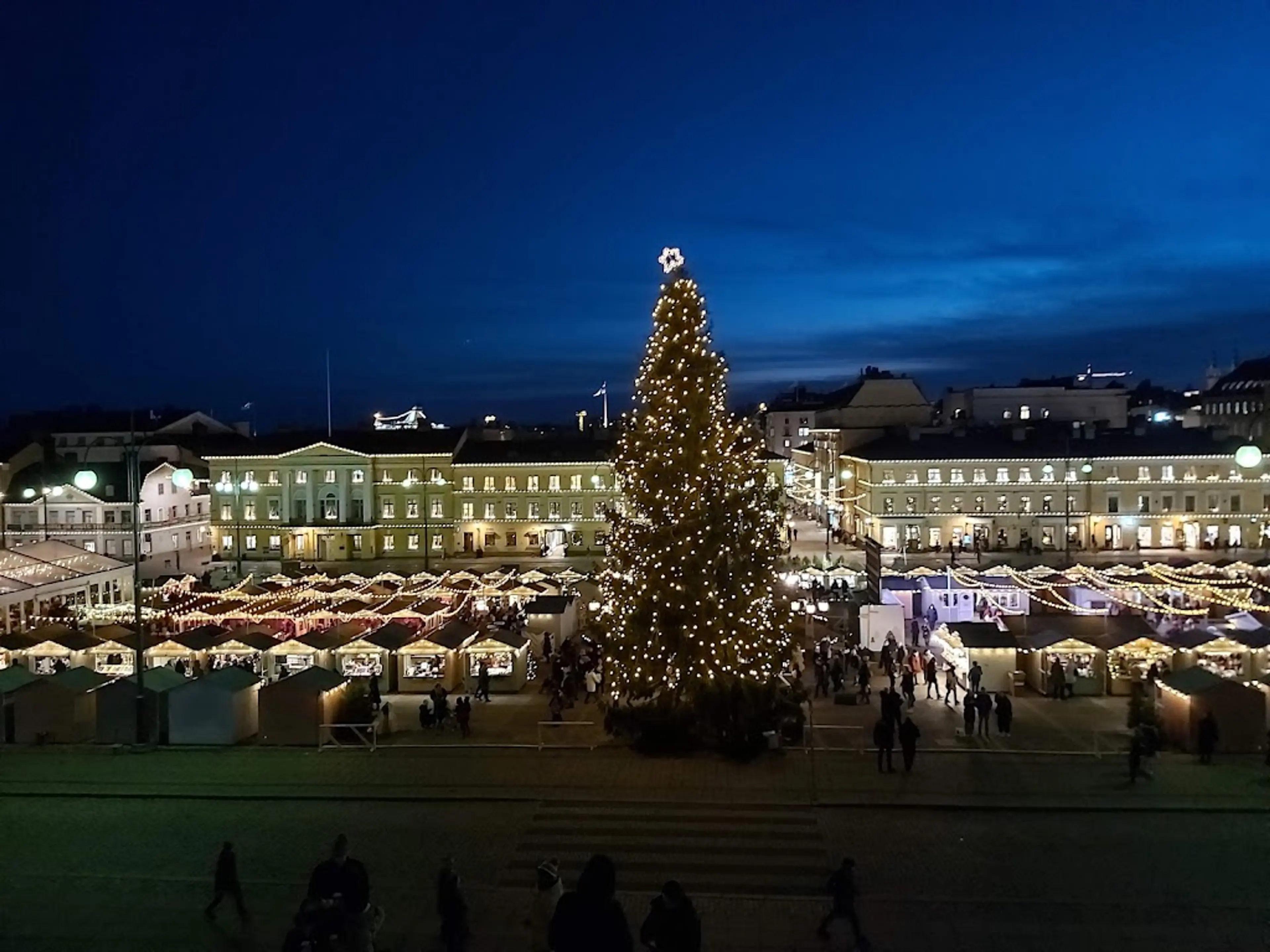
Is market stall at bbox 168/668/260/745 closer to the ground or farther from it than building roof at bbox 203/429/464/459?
closer to the ground

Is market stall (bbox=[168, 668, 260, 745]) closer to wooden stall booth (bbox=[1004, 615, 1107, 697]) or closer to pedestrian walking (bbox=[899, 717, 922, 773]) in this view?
pedestrian walking (bbox=[899, 717, 922, 773])

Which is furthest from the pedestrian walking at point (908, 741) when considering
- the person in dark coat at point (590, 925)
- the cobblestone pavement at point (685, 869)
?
the person in dark coat at point (590, 925)

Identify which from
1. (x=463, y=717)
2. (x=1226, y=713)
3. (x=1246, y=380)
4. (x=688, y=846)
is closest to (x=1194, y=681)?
(x=1226, y=713)

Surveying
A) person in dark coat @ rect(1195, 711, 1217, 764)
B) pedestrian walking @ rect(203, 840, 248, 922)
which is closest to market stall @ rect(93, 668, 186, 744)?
pedestrian walking @ rect(203, 840, 248, 922)

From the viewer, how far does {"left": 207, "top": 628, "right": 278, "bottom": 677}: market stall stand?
98.6 ft

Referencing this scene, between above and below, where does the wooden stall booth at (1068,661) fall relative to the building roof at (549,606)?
below

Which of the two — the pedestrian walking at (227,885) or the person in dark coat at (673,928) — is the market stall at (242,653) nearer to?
the pedestrian walking at (227,885)

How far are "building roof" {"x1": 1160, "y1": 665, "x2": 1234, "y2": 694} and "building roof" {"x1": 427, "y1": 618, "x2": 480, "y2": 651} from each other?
17.1 meters

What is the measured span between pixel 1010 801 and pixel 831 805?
3020 mm

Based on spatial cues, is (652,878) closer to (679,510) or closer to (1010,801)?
(1010,801)

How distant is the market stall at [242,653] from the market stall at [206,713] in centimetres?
689

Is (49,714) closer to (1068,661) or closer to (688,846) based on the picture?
(688,846)

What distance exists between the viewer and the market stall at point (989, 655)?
2703 cm

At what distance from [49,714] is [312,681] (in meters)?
5.95
